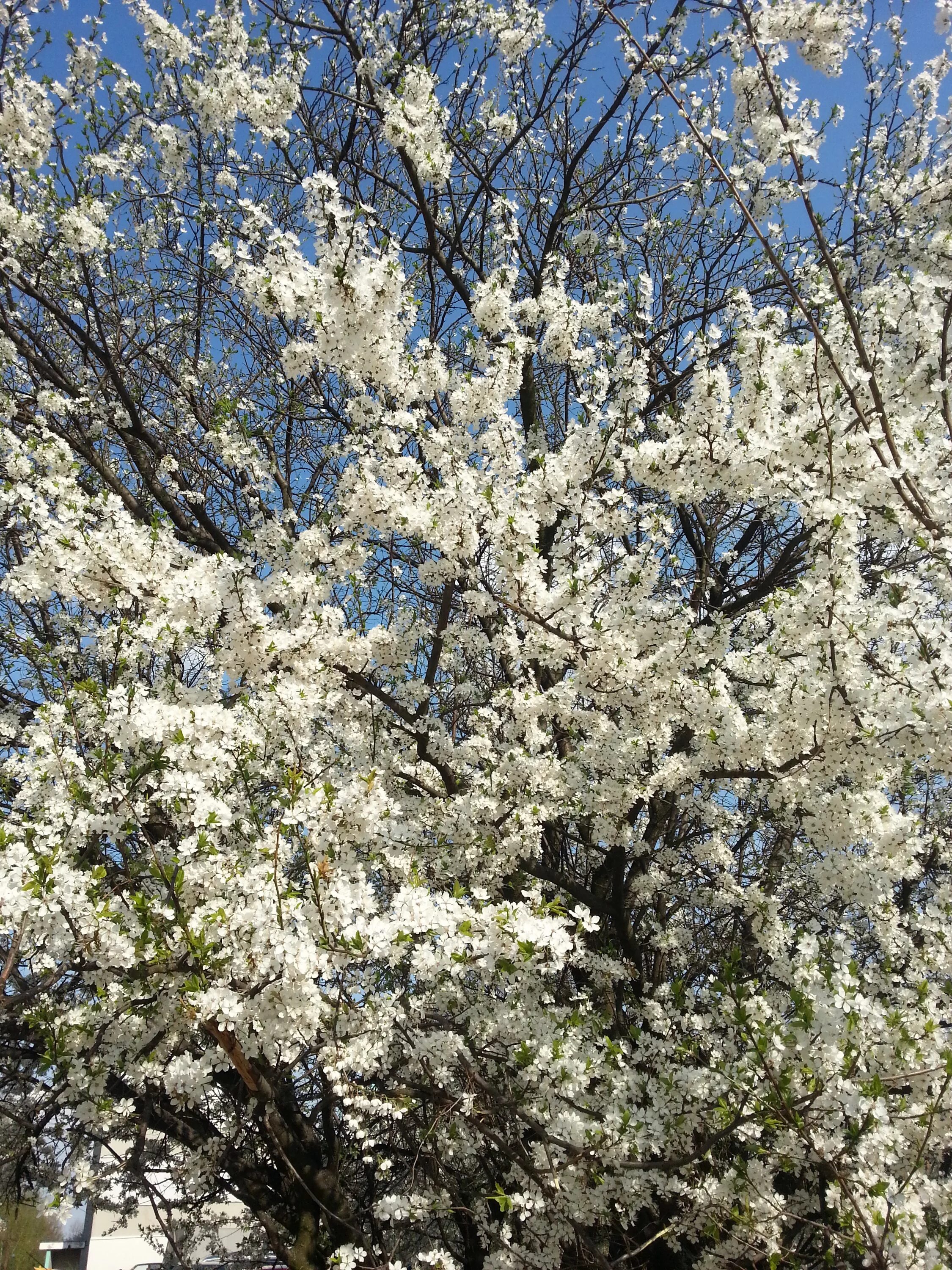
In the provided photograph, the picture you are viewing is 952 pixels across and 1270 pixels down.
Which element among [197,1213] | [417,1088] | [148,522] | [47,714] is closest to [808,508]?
[417,1088]

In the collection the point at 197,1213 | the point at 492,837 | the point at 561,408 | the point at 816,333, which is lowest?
the point at 197,1213

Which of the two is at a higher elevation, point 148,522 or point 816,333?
point 148,522

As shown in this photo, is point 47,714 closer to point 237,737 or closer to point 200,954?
point 237,737

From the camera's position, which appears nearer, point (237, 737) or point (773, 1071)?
point (773, 1071)

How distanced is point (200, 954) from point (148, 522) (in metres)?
3.66

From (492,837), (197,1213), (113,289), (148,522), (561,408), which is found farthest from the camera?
(561,408)

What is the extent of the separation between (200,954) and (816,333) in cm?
319

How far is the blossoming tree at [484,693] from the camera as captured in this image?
129 inches

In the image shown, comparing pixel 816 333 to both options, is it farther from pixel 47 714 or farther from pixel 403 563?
pixel 403 563

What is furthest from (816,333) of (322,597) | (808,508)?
(322,597)

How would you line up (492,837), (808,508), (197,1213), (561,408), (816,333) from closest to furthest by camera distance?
(816,333) → (808,508) → (492,837) → (197,1213) → (561,408)

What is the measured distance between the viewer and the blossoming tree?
328 cm

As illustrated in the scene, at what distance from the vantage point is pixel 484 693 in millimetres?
6945

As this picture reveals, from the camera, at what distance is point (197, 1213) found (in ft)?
17.0
